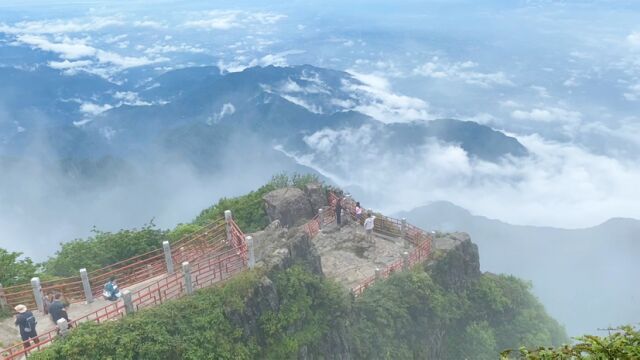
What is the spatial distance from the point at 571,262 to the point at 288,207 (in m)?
97.3

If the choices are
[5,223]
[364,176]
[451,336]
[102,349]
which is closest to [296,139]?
[364,176]

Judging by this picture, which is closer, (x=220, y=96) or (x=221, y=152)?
(x=221, y=152)

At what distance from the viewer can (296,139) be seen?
172250mm

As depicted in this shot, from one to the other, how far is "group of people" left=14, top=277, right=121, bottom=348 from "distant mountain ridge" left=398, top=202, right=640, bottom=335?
75.6m

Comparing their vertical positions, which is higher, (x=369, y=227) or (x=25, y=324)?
(x=25, y=324)

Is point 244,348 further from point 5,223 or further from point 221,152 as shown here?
point 221,152

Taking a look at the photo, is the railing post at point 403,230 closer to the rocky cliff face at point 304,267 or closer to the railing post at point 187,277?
the rocky cliff face at point 304,267

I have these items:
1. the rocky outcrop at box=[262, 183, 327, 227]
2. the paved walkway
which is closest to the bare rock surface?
the rocky outcrop at box=[262, 183, 327, 227]

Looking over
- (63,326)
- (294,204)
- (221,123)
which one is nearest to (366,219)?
(294,204)

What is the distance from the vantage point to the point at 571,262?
107 meters

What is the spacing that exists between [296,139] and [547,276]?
9414 cm

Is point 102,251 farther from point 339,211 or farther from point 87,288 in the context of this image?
point 339,211

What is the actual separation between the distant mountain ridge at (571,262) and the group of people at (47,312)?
7564 centimetres

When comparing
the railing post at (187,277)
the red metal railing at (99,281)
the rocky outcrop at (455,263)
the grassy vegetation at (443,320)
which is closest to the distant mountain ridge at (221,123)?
the grassy vegetation at (443,320)
